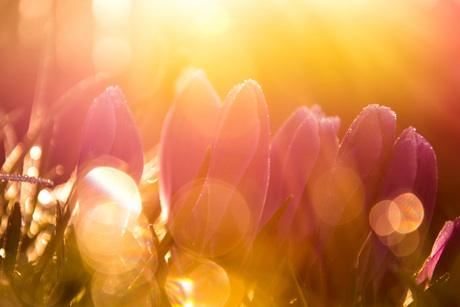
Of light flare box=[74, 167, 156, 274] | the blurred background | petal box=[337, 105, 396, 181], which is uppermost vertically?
petal box=[337, 105, 396, 181]

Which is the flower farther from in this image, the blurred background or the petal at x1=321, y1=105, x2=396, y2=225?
the blurred background

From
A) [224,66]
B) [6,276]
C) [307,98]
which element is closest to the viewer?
[6,276]

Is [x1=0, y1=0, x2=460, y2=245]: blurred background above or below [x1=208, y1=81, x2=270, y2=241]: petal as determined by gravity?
below

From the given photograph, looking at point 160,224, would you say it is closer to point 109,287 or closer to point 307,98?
point 109,287

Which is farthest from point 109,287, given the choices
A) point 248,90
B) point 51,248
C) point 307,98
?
point 307,98

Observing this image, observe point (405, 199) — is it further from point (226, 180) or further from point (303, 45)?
point (303, 45)

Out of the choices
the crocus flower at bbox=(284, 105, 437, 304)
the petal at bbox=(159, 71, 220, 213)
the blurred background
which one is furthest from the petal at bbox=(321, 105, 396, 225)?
the blurred background

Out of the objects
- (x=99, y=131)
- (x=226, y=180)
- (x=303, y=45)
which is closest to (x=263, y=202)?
(x=226, y=180)
